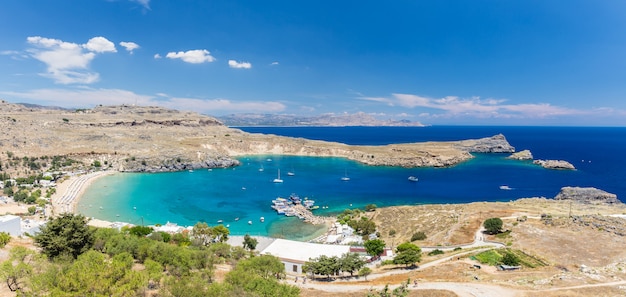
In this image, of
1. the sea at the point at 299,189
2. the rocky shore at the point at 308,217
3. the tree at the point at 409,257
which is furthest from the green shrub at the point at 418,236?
the rocky shore at the point at 308,217

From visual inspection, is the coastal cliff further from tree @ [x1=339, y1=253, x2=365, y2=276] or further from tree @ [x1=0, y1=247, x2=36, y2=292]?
tree @ [x1=339, y1=253, x2=365, y2=276]

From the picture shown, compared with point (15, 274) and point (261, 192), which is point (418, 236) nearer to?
point (15, 274)

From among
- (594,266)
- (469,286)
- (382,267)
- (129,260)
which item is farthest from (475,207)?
(129,260)

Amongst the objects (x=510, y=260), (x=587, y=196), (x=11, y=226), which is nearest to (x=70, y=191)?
(x=11, y=226)

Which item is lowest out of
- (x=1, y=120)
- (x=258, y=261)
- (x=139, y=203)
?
(x=139, y=203)

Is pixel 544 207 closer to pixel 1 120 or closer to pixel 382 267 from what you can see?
pixel 382 267
